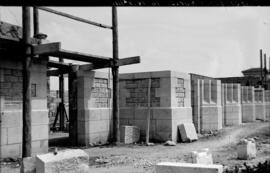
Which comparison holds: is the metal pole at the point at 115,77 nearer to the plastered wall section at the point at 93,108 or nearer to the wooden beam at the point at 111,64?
the wooden beam at the point at 111,64

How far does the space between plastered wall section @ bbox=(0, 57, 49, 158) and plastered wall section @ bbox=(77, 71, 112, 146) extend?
2.19 meters

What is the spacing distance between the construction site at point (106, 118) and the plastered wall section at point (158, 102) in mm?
36

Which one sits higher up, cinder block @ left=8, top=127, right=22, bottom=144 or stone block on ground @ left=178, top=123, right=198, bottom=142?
cinder block @ left=8, top=127, right=22, bottom=144

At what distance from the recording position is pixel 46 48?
827 centimetres

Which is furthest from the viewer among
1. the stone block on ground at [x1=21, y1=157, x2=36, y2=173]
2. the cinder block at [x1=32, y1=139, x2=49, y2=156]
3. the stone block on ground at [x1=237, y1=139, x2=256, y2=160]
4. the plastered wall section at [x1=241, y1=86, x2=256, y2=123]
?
the plastered wall section at [x1=241, y1=86, x2=256, y2=123]

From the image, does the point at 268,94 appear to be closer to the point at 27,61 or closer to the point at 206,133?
the point at 206,133

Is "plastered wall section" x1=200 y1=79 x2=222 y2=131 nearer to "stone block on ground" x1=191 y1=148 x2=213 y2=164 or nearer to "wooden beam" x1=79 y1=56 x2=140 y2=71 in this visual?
"wooden beam" x1=79 y1=56 x2=140 y2=71

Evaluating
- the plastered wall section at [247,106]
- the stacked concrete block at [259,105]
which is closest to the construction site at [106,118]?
the plastered wall section at [247,106]

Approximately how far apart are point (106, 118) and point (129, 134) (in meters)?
1.01

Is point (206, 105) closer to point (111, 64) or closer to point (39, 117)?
point (111, 64)

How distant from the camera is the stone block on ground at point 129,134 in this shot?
1198 centimetres

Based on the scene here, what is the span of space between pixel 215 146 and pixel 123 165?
14.9ft

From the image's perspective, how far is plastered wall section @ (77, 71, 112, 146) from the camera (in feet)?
37.8

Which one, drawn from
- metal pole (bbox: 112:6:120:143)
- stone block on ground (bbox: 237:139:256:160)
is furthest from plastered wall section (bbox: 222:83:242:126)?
stone block on ground (bbox: 237:139:256:160)
